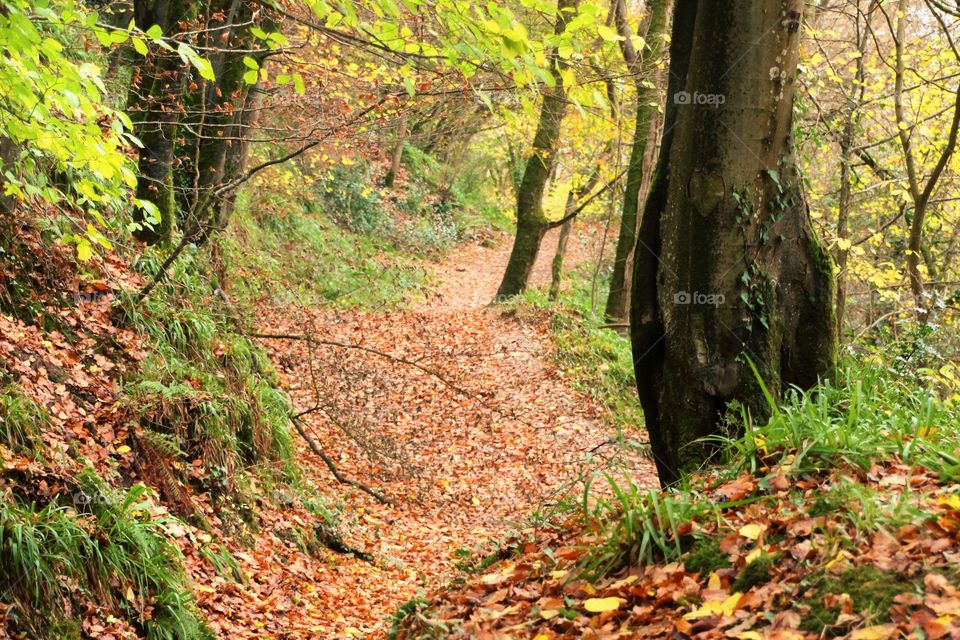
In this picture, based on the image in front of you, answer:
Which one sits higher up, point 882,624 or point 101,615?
point 882,624

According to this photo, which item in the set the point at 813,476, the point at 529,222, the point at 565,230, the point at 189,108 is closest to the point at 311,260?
the point at 529,222

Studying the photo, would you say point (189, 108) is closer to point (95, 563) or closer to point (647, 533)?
point (95, 563)

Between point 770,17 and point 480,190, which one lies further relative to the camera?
point 480,190

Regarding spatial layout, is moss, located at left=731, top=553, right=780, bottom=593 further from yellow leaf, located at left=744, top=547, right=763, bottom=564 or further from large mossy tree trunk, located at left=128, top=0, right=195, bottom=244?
large mossy tree trunk, located at left=128, top=0, right=195, bottom=244

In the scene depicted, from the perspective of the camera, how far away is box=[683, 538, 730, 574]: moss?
3057 mm

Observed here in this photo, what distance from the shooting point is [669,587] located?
3023 mm

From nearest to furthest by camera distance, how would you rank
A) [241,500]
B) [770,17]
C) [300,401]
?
[770,17] < [241,500] < [300,401]

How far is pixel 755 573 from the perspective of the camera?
2.90 m

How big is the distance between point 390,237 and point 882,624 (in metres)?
21.4

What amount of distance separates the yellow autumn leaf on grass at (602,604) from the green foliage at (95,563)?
280 centimetres

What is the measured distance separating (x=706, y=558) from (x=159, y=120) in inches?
269

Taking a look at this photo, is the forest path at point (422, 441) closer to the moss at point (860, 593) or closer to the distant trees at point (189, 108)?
the distant trees at point (189, 108)

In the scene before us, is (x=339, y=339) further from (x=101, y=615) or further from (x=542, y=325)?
(x=101, y=615)

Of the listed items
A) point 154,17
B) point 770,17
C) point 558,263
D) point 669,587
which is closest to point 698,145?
point 770,17
